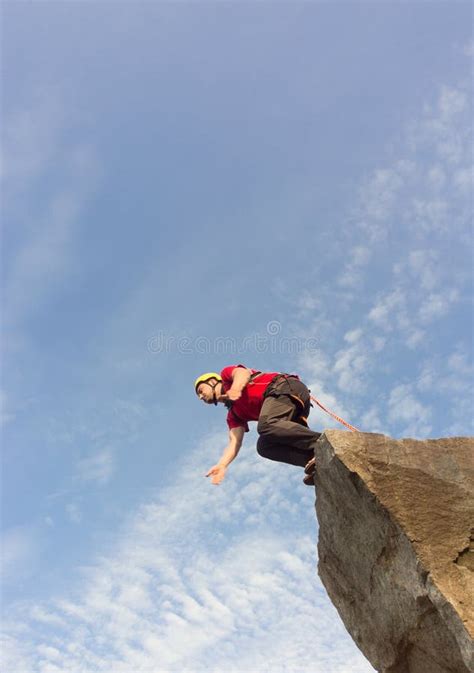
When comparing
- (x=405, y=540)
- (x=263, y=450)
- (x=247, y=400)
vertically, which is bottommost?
(x=405, y=540)

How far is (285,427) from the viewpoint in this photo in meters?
6.48

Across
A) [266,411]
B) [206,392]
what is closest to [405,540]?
[266,411]

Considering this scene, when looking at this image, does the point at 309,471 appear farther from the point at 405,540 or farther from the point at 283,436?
the point at 405,540

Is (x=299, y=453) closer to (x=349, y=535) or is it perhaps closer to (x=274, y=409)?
(x=274, y=409)

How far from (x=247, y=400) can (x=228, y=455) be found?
0.79 m

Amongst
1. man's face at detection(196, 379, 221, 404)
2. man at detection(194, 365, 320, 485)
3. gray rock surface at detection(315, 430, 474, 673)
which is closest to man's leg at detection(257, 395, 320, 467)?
man at detection(194, 365, 320, 485)

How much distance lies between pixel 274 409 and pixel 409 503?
82.6 inches

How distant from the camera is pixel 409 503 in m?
5.32

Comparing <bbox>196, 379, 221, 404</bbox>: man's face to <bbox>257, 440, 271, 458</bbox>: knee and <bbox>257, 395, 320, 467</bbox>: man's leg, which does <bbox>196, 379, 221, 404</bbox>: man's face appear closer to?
<bbox>257, 395, 320, 467</bbox>: man's leg

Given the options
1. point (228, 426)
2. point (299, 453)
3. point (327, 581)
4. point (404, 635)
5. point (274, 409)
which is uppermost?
point (228, 426)

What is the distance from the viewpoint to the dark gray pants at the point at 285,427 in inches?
252

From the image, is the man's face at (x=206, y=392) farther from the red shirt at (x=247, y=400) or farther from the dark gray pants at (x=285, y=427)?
the dark gray pants at (x=285, y=427)

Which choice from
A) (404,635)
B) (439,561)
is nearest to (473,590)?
(439,561)

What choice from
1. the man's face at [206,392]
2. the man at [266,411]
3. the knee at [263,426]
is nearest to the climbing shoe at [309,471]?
the man at [266,411]
